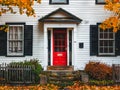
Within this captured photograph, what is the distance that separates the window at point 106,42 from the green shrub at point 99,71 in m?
2.38

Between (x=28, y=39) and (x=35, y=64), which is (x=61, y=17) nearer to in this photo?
(x=28, y=39)

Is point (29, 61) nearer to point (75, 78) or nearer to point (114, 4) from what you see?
point (75, 78)

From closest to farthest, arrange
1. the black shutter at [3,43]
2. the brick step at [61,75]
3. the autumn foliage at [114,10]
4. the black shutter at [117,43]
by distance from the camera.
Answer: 1. the autumn foliage at [114,10]
2. the brick step at [61,75]
3. the black shutter at [3,43]
4. the black shutter at [117,43]

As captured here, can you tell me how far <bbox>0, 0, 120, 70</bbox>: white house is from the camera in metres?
26.2

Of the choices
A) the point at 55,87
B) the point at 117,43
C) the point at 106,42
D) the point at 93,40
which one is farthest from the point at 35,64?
the point at 117,43

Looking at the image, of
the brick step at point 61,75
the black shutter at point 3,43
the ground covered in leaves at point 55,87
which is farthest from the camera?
the black shutter at point 3,43

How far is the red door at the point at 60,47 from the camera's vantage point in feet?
87.7

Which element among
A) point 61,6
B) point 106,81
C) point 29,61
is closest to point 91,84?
point 106,81

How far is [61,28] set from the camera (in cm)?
2658

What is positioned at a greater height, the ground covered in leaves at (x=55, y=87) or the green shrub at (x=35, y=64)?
the green shrub at (x=35, y=64)

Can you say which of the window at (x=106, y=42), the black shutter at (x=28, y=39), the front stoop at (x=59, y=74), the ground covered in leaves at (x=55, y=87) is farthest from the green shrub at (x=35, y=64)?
the window at (x=106, y=42)

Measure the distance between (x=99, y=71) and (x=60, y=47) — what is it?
4.11 m

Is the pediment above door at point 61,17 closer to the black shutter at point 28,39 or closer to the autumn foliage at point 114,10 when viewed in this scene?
the black shutter at point 28,39

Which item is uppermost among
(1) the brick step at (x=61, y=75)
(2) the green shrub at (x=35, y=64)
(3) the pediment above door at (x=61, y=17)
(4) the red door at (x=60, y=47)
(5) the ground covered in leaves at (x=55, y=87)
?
(3) the pediment above door at (x=61, y=17)
